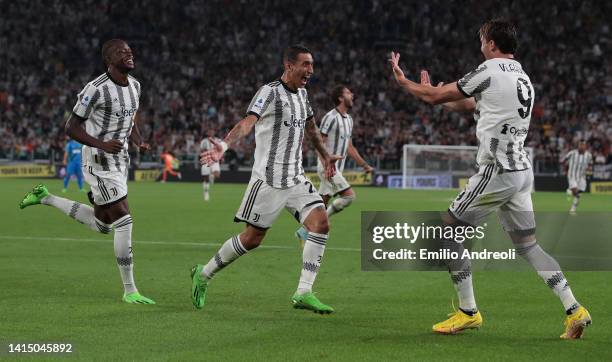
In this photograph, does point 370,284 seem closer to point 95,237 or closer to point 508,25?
point 508,25

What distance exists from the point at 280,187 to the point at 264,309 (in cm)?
114

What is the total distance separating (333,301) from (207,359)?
10.3 feet

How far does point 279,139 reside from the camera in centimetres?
935

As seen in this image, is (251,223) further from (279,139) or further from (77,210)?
(77,210)

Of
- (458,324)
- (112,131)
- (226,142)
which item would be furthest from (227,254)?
(458,324)

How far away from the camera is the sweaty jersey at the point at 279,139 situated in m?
9.27

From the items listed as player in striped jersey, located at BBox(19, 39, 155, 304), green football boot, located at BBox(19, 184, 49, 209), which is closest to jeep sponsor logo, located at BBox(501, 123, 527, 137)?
player in striped jersey, located at BBox(19, 39, 155, 304)

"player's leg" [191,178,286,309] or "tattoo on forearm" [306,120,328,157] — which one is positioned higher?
"tattoo on forearm" [306,120,328,157]

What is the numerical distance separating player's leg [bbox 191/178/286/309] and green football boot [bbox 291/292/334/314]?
0.66m

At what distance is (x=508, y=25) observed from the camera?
7.84 m

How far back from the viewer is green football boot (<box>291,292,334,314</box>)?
8930 millimetres
